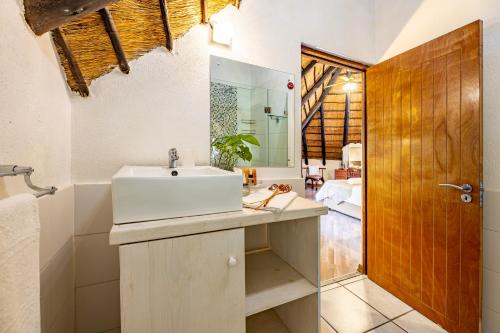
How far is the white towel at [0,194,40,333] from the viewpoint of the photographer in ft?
1.10

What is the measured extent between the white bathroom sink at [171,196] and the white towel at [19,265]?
0.22 metres

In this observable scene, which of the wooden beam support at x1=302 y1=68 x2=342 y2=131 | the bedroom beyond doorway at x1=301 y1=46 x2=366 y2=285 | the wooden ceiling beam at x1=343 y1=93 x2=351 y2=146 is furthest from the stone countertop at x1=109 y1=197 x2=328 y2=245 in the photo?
the wooden ceiling beam at x1=343 y1=93 x2=351 y2=146

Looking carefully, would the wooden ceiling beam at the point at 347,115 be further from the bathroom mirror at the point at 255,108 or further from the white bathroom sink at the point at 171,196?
the white bathroom sink at the point at 171,196

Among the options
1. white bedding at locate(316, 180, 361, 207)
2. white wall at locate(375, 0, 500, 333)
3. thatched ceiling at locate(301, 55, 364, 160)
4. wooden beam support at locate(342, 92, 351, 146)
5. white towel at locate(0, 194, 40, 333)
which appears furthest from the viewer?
wooden beam support at locate(342, 92, 351, 146)

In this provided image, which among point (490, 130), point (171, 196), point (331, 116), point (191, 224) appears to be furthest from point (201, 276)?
point (331, 116)

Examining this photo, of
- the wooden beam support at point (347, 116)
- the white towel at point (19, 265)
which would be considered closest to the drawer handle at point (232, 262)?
the white towel at point (19, 265)

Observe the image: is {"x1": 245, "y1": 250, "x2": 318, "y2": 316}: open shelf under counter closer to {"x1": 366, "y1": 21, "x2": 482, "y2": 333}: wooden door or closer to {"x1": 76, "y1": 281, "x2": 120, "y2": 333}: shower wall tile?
{"x1": 76, "y1": 281, "x2": 120, "y2": 333}: shower wall tile

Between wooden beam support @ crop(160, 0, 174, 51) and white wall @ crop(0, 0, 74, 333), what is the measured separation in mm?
490

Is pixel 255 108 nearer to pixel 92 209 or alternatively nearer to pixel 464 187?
pixel 92 209

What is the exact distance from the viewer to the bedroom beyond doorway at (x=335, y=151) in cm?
202

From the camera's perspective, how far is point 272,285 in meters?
1.00

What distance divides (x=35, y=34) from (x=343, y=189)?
164 inches

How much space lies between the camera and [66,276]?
91 cm

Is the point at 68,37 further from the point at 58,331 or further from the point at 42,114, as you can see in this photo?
the point at 58,331
